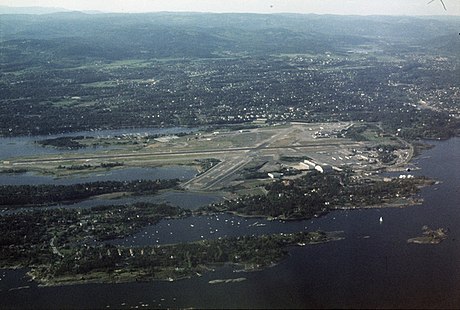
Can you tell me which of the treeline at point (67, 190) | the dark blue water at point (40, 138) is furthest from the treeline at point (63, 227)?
the dark blue water at point (40, 138)

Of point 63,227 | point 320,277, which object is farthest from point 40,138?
point 320,277

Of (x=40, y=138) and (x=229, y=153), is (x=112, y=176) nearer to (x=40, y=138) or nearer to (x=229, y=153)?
(x=229, y=153)

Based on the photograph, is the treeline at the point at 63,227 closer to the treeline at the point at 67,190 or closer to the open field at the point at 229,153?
the treeline at the point at 67,190

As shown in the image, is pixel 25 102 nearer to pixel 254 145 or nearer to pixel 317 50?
pixel 254 145

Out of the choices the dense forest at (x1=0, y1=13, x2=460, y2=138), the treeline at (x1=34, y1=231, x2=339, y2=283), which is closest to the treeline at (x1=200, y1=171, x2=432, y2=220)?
the treeline at (x1=34, y1=231, x2=339, y2=283)

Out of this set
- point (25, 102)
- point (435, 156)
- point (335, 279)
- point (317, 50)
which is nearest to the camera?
point (335, 279)

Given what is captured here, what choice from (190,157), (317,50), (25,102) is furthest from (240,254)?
(317,50)
